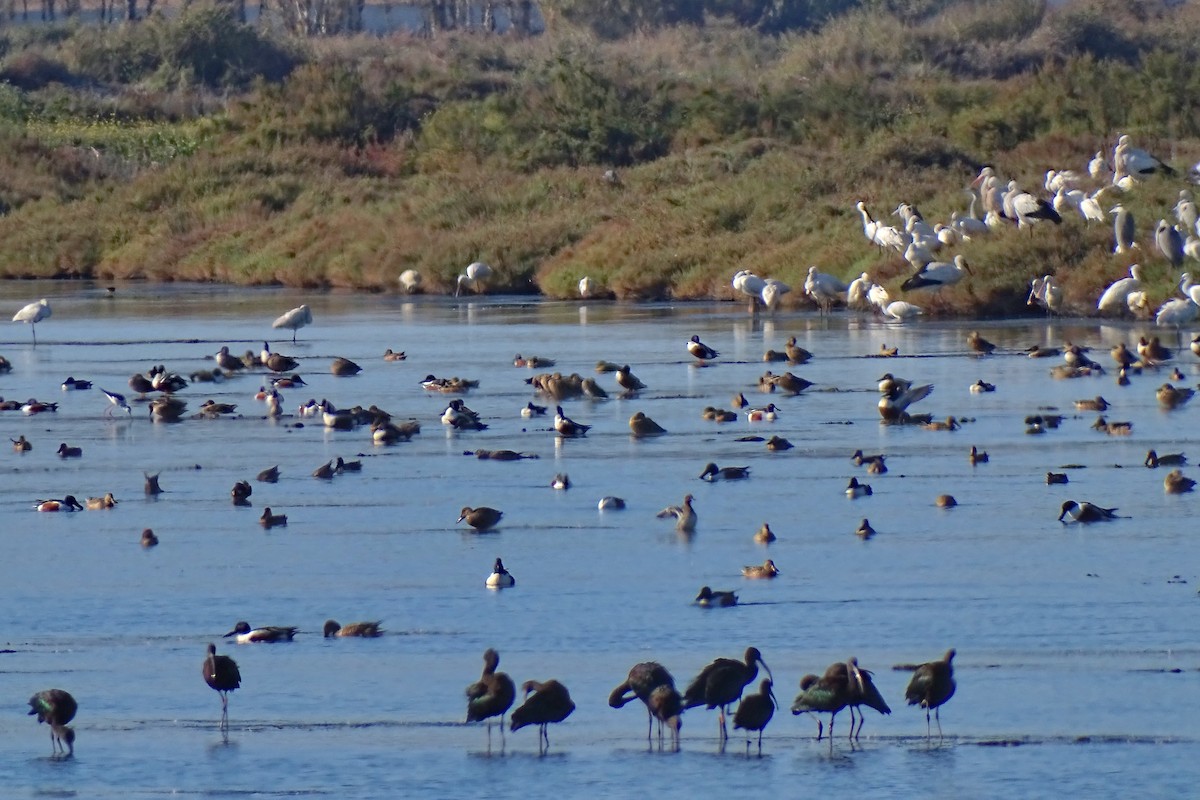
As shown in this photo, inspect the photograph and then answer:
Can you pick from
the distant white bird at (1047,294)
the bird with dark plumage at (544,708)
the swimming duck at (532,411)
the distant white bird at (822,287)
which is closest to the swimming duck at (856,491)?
the swimming duck at (532,411)

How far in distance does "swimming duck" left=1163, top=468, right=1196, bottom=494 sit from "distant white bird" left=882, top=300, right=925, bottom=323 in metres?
13.9

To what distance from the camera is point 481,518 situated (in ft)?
48.3

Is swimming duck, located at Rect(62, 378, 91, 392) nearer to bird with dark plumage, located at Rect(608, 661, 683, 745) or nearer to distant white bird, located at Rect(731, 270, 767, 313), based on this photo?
distant white bird, located at Rect(731, 270, 767, 313)

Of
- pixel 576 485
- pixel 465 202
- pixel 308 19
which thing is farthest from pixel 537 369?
pixel 308 19

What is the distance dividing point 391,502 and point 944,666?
23.7 ft

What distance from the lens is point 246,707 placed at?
10219 mm

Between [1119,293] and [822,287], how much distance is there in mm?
4089

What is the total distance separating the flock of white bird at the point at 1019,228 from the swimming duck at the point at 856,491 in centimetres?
1290

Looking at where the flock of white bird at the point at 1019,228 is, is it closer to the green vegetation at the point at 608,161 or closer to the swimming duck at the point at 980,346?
the green vegetation at the point at 608,161

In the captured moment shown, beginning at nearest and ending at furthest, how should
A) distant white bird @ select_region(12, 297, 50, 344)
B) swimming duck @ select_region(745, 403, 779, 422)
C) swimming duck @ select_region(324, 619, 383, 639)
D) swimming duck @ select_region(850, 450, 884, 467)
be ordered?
swimming duck @ select_region(324, 619, 383, 639), swimming duck @ select_region(850, 450, 884, 467), swimming duck @ select_region(745, 403, 779, 422), distant white bird @ select_region(12, 297, 50, 344)

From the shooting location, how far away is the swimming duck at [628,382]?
73.3 feet

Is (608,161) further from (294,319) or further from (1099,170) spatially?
(294,319)

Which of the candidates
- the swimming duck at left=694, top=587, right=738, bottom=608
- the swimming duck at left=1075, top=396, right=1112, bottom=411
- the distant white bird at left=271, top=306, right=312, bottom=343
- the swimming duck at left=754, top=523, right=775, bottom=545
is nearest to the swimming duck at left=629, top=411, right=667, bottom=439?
the swimming duck at left=1075, top=396, right=1112, bottom=411

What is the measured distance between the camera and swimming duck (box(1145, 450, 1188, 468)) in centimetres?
1677
